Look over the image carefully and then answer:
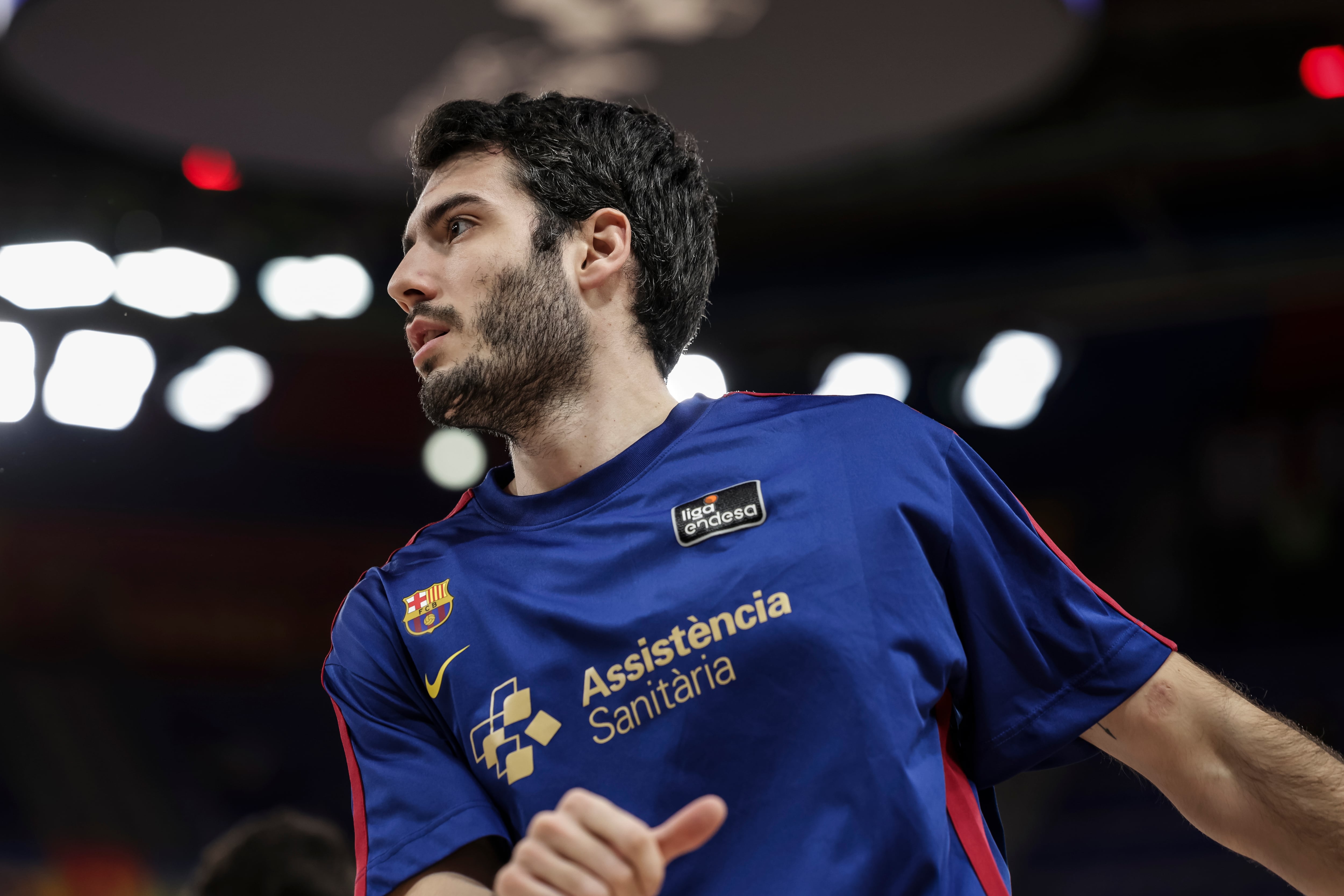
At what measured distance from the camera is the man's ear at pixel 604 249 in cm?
191

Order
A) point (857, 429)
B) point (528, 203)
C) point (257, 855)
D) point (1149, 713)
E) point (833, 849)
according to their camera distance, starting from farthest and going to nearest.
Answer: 1. point (257, 855)
2. point (528, 203)
3. point (857, 429)
4. point (1149, 713)
5. point (833, 849)

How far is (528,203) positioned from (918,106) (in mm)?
3207

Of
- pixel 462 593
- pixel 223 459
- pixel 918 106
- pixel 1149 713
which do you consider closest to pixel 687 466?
pixel 462 593


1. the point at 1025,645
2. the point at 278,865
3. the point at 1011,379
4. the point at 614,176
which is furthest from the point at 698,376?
the point at 1025,645

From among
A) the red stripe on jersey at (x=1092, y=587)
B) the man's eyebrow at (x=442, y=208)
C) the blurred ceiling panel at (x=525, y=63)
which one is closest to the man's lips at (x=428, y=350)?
the man's eyebrow at (x=442, y=208)

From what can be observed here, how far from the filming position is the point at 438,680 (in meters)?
1.66

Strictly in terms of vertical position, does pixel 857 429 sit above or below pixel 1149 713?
above

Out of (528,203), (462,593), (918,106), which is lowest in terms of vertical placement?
(462,593)

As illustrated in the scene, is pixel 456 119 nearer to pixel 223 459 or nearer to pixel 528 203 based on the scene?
pixel 528 203

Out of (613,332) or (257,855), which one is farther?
(257,855)

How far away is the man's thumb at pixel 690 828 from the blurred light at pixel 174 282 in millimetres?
6558

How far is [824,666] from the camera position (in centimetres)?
148

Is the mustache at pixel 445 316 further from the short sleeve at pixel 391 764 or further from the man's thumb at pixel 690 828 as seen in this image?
the man's thumb at pixel 690 828

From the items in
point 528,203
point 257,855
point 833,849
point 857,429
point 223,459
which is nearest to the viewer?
point 833,849
